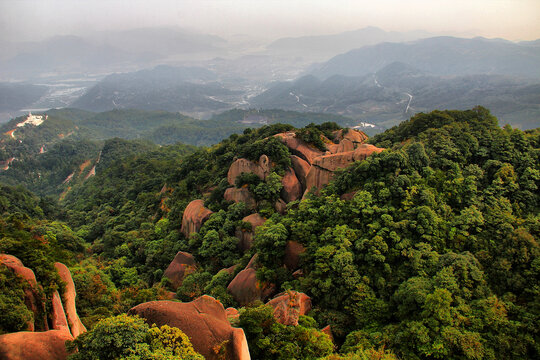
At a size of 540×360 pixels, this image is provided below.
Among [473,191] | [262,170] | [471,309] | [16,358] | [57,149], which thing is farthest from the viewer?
[57,149]

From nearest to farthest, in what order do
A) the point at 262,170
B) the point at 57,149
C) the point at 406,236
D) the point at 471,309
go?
Answer: the point at 471,309 → the point at 406,236 → the point at 262,170 → the point at 57,149

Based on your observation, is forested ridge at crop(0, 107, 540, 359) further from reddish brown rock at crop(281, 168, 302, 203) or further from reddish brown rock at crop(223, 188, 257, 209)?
reddish brown rock at crop(281, 168, 302, 203)

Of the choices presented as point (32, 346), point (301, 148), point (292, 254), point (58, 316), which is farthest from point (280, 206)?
point (32, 346)

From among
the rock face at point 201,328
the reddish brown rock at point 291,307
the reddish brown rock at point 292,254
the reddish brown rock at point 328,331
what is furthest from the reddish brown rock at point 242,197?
the rock face at point 201,328

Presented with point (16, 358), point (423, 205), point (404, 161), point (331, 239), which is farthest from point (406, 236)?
point (16, 358)

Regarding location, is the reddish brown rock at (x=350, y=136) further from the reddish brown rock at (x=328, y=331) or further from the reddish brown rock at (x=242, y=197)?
the reddish brown rock at (x=328, y=331)

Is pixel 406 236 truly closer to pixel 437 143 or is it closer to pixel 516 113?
pixel 437 143

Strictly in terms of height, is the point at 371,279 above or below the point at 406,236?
below
